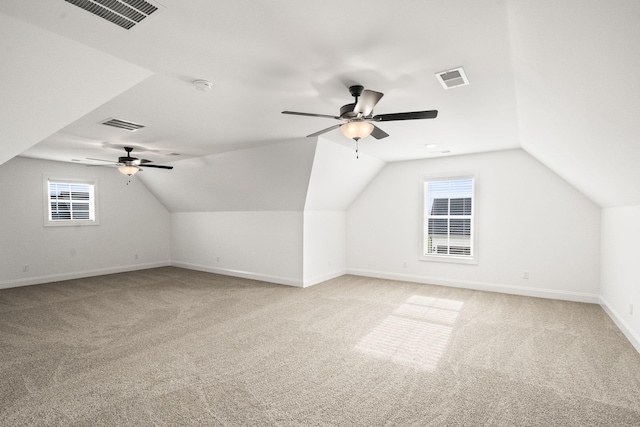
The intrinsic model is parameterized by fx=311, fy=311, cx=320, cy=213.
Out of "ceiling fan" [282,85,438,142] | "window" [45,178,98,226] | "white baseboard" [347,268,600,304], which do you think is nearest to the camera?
"ceiling fan" [282,85,438,142]

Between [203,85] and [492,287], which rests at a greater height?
[203,85]

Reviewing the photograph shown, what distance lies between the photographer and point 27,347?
3414mm

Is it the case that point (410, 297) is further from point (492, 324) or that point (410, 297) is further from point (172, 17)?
point (172, 17)

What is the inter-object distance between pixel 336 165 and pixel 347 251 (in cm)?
256

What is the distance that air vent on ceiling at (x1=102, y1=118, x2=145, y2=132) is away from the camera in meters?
3.84

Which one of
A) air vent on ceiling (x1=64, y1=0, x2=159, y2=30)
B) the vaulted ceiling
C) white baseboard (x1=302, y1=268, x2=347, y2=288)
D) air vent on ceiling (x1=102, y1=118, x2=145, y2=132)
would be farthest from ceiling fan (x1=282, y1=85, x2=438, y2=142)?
white baseboard (x1=302, y1=268, x2=347, y2=288)

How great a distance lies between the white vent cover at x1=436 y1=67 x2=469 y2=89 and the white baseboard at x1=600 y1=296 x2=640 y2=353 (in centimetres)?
328

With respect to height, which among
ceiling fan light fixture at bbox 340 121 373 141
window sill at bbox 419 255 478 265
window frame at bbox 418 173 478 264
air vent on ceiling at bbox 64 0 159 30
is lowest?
window sill at bbox 419 255 478 265

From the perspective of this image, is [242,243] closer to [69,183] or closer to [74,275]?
[74,275]

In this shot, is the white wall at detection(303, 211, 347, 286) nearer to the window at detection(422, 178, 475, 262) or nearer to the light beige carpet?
the light beige carpet

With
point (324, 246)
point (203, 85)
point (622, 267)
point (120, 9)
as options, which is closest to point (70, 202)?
point (324, 246)

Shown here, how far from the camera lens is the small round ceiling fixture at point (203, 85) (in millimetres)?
2760

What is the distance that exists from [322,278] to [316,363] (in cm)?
357

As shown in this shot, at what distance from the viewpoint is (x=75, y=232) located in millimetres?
7062
